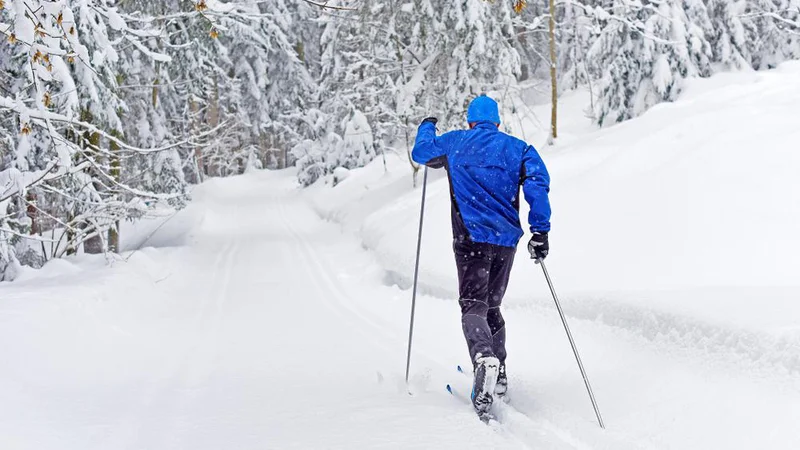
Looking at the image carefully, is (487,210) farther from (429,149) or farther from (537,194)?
(429,149)

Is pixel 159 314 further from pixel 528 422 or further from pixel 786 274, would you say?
pixel 786 274

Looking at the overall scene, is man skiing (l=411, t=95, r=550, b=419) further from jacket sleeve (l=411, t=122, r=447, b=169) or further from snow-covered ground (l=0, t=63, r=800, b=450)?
snow-covered ground (l=0, t=63, r=800, b=450)

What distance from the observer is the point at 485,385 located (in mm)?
4422

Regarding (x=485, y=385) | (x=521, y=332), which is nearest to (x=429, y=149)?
(x=485, y=385)

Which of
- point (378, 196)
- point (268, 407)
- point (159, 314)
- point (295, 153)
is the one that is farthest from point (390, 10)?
point (295, 153)

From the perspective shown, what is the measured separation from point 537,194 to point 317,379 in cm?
259

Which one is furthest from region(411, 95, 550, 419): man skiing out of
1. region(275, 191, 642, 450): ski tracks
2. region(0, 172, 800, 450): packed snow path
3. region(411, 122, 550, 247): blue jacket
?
region(0, 172, 800, 450): packed snow path

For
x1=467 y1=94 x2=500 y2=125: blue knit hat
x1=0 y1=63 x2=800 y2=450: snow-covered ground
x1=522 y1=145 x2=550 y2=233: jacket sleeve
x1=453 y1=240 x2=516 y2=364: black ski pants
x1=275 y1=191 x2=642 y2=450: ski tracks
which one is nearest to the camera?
x1=275 y1=191 x2=642 y2=450: ski tracks

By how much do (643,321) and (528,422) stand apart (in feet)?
5.24

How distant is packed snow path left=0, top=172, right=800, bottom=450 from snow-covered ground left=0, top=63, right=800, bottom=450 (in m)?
0.02

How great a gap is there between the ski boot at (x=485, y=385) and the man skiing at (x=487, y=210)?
75 millimetres

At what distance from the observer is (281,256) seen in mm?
15148

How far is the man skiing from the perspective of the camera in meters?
4.60

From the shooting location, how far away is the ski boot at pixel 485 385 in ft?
14.5
